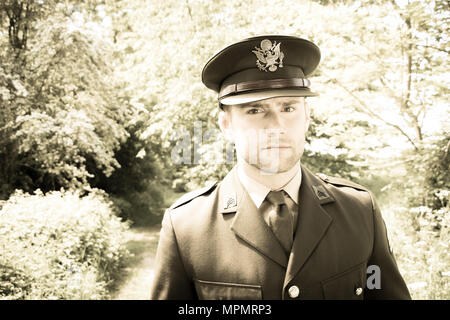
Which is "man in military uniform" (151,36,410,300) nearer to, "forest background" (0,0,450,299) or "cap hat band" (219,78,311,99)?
"cap hat band" (219,78,311,99)

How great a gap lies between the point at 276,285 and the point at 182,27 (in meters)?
7.75

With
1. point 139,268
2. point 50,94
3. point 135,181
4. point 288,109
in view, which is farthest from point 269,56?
point 135,181

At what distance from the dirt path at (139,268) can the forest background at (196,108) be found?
1.16ft

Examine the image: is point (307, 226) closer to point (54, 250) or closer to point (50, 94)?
point (54, 250)

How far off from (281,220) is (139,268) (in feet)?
22.6

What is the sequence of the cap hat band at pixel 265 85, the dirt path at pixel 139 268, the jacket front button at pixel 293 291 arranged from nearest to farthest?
the jacket front button at pixel 293 291
the cap hat band at pixel 265 85
the dirt path at pixel 139 268

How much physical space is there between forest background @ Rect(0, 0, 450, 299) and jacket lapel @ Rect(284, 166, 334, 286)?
3.54 metres

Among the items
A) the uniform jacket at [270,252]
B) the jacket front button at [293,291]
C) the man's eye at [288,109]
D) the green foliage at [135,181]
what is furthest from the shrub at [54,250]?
the green foliage at [135,181]

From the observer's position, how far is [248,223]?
1.53 meters

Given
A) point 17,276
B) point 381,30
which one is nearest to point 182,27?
point 381,30

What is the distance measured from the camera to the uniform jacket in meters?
1.43

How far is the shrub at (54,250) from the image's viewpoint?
402cm

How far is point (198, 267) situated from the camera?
1.54m

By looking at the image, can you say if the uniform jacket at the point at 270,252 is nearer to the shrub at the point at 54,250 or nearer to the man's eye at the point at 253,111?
the man's eye at the point at 253,111
